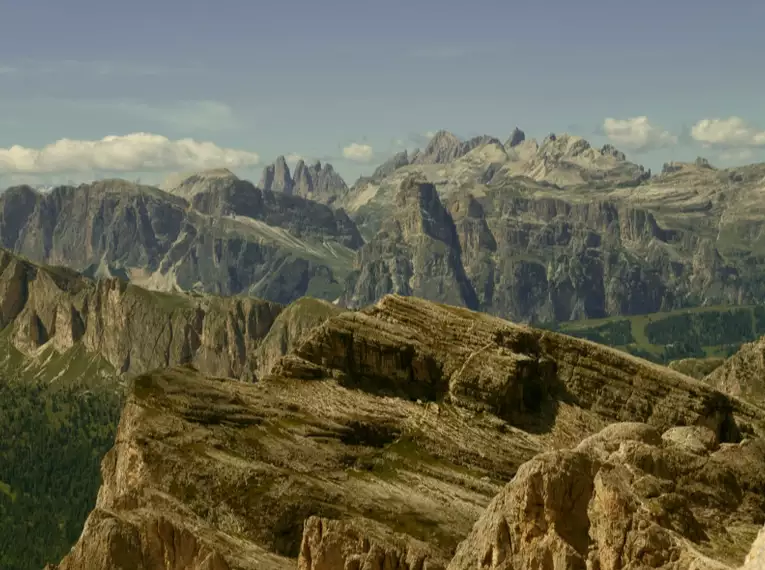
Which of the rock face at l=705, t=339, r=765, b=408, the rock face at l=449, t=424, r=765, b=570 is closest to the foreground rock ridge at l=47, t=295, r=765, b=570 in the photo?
the rock face at l=449, t=424, r=765, b=570

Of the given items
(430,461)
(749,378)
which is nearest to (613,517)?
(430,461)

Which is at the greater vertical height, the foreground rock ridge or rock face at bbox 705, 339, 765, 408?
the foreground rock ridge

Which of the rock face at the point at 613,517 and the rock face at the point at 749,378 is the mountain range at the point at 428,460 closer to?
the rock face at the point at 613,517

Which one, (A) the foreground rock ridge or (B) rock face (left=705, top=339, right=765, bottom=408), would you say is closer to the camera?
(A) the foreground rock ridge

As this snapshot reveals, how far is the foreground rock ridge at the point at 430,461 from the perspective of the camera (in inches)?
1622

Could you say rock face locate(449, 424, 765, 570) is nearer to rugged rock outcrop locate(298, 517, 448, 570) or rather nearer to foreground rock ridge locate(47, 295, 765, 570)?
foreground rock ridge locate(47, 295, 765, 570)

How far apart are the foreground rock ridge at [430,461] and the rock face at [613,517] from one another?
2.7 inches

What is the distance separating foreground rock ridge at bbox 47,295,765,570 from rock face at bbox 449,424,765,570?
7 cm

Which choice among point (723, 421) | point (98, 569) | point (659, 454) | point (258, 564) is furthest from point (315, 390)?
point (659, 454)

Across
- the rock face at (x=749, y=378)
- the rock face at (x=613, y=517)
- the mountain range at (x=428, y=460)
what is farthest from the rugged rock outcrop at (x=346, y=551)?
the rock face at (x=749, y=378)

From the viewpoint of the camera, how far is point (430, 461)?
4156 inches

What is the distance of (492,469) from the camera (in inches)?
4156

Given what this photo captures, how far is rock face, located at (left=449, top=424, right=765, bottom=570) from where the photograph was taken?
38.2m

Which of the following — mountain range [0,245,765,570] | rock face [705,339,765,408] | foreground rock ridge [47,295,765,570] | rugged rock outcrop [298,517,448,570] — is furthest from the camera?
rock face [705,339,765,408]
